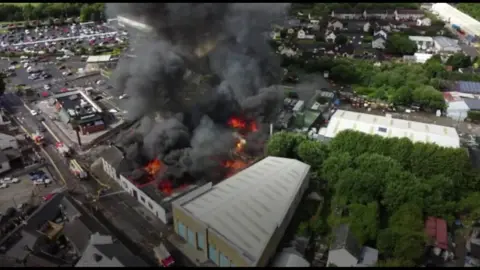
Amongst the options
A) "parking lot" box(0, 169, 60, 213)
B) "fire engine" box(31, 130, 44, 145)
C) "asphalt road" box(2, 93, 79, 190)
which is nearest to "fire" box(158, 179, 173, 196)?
"asphalt road" box(2, 93, 79, 190)

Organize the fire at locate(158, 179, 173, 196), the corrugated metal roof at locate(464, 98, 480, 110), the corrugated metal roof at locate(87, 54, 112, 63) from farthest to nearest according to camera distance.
A: the corrugated metal roof at locate(87, 54, 112, 63), the corrugated metal roof at locate(464, 98, 480, 110), the fire at locate(158, 179, 173, 196)

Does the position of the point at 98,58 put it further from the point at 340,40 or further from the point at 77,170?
the point at 340,40

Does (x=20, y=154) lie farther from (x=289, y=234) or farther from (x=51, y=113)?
(x=289, y=234)

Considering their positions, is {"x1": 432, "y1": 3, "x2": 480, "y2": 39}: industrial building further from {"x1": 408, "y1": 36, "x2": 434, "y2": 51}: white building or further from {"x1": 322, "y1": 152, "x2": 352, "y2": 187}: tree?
{"x1": 322, "y1": 152, "x2": 352, "y2": 187}: tree

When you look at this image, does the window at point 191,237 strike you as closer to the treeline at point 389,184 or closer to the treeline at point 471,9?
the treeline at point 389,184

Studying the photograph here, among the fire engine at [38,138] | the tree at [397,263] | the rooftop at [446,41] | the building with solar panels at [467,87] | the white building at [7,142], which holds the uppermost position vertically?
the rooftop at [446,41]

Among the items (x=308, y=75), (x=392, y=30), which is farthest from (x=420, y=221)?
(x=392, y=30)

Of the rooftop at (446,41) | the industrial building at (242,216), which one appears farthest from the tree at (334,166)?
the rooftop at (446,41)

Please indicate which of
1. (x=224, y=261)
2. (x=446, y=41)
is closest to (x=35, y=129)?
(x=224, y=261)
